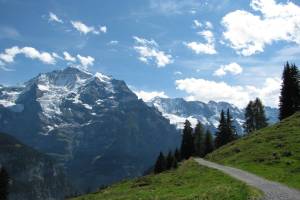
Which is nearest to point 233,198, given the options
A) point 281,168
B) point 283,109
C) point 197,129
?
point 281,168

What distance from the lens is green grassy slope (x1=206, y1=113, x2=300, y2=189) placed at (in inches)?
2049

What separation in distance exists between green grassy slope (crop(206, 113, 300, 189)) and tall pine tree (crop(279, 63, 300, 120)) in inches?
1319

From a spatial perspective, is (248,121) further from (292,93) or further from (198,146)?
(292,93)

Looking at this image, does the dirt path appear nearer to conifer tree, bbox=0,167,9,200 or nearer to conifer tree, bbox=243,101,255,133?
Result: conifer tree, bbox=0,167,9,200

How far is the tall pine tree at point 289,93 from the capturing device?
406 feet

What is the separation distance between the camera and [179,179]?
58969 mm

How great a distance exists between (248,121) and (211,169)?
97691mm

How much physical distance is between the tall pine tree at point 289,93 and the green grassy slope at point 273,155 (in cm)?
3350

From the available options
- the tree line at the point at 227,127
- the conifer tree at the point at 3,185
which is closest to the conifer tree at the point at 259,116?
the tree line at the point at 227,127

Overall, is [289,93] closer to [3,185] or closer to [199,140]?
[199,140]

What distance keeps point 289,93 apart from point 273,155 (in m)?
66.0

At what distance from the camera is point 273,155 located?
208 feet

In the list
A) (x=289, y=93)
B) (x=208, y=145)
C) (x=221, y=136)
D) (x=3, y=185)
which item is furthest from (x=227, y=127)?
(x=3, y=185)

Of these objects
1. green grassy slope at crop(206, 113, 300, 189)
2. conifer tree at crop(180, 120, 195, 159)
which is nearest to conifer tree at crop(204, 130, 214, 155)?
conifer tree at crop(180, 120, 195, 159)
